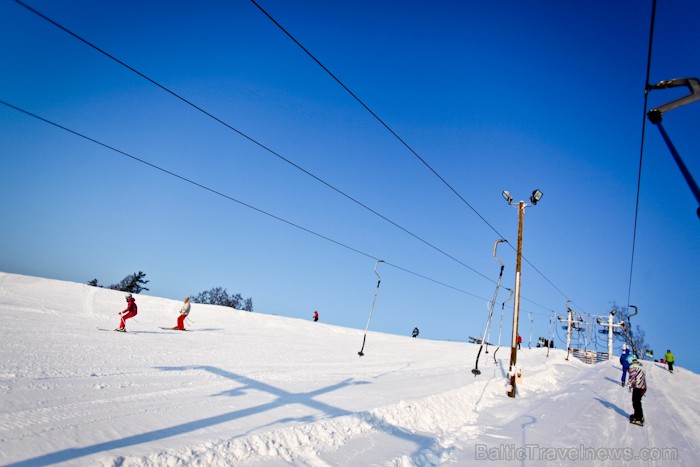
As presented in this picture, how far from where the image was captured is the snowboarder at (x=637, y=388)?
11.5 meters

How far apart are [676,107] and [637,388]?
41.0 feet

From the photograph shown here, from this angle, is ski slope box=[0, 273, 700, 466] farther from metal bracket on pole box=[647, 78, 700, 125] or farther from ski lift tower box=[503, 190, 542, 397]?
Result: metal bracket on pole box=[647, 78, 700, 125]

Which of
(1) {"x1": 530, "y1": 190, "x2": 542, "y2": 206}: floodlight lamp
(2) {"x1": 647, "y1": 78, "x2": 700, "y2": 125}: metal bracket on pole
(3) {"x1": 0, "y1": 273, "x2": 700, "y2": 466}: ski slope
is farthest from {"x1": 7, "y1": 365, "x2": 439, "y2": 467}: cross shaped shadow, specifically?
(1) {"x1": 530, "y1": 190, "x2": 542, "y2": 206}: floodlight lamp

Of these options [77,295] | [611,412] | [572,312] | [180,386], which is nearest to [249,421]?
[180,386]

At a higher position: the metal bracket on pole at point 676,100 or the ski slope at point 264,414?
the metal bracket on pole at point 676,100

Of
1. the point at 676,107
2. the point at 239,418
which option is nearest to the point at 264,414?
the point at 239,418

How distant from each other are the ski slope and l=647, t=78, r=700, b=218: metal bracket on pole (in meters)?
5.72

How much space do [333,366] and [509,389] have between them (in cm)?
764

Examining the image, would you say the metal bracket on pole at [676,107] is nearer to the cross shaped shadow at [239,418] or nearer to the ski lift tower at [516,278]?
the cross shaped shadow at [239,418]

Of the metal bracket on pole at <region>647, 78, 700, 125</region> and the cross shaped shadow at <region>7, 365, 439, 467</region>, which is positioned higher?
the metal bracket on pole at <region>647, 78, 700, 125</region>

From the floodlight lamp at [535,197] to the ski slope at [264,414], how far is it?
9.32 m

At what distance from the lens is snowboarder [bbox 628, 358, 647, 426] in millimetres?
11477

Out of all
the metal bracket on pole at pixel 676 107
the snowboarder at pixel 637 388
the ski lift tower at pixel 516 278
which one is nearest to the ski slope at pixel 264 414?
the snowboarder at pixel 637 388

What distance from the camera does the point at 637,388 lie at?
11914 millimetres
